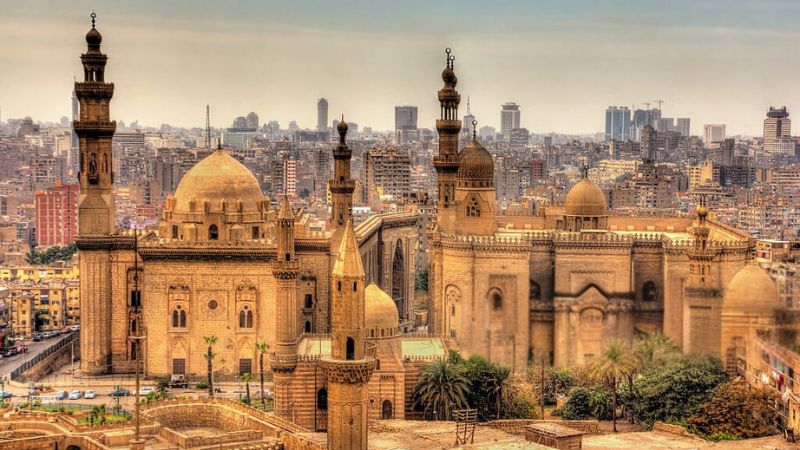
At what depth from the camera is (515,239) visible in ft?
138

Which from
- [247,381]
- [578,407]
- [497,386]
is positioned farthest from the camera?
[247,381]

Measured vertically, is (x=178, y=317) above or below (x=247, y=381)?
above

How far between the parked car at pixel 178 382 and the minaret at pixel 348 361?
12944 millimetres

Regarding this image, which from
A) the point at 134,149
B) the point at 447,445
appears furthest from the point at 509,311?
the point at 134,149

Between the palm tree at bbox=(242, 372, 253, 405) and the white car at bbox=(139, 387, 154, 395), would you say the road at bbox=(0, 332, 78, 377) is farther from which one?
Result: the palm tree at bbox=(242, 372, 253, 405)

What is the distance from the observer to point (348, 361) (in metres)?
Result: 30.1

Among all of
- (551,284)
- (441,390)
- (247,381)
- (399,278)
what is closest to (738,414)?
(441,390)

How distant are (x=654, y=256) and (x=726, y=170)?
9046cm

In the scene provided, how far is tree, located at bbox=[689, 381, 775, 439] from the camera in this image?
109 feet

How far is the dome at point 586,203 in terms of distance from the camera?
43938mm

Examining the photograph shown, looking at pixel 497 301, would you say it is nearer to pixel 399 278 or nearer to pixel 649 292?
pixel 649 292

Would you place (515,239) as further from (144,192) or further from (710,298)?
(144,192)

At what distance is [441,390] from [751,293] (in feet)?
24.9

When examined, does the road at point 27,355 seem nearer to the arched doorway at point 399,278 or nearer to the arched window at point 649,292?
the arched doorway at point 399,278
